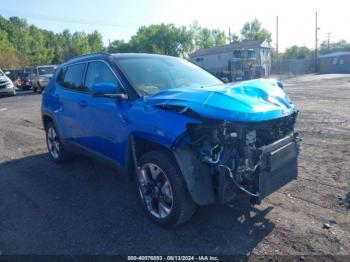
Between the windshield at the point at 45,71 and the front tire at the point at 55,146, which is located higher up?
the windshield at the point at 45,71

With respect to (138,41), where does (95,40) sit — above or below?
above

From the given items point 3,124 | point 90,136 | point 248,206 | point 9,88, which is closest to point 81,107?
point 90,136

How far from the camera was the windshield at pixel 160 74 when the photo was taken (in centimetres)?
402

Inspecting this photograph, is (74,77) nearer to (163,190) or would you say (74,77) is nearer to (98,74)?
(98,74)

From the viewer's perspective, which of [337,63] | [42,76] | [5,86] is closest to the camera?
[5,86]

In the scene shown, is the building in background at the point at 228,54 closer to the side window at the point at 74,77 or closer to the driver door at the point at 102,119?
the side window at the point at 74,77

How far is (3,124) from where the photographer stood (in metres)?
11.1

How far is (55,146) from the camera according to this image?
609cm

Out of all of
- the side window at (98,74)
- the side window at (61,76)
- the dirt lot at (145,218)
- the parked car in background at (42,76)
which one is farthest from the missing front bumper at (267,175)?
the parked car in background at (42,76)

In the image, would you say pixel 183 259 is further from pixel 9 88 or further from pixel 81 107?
pixel 9 88

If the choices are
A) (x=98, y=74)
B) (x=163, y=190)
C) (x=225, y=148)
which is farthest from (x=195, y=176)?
(x=98, y=74)

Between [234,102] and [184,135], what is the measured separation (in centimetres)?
59

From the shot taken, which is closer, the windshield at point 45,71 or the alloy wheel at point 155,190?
the alloy wheel at point 155,190

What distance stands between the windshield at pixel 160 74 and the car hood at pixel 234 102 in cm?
45
